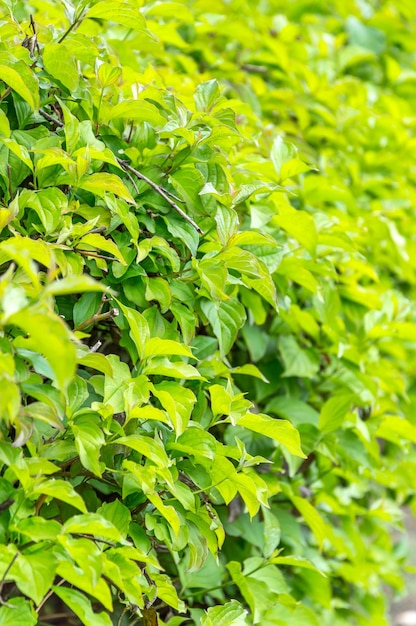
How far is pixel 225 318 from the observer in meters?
1.34

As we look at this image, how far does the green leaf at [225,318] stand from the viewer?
1.32 metres

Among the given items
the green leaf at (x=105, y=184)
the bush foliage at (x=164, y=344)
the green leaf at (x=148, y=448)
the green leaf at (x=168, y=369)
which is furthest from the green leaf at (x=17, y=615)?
the green leaf at (x=105, y=184)

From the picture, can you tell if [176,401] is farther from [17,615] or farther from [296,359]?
[296,359]

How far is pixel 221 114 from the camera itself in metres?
1.40

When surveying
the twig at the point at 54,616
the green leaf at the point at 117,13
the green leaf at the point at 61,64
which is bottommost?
the twig at the point at 54,616

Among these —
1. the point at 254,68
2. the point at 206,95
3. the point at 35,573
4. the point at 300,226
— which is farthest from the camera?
the point at 254,68

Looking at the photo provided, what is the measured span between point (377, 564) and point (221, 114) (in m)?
Result: 1.69

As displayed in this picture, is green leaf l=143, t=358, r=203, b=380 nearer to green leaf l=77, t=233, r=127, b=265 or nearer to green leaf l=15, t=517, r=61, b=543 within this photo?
green leaf l=77, t=233, r=127, b=265

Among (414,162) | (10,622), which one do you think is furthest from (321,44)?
(10,622)

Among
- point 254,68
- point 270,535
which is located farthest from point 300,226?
point 254,68

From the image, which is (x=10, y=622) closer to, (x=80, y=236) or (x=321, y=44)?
(x=80, y=236)

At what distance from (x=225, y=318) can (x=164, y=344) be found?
0.69ft

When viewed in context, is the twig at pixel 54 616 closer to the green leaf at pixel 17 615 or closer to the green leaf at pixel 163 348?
the green leaf at pixel 17 615

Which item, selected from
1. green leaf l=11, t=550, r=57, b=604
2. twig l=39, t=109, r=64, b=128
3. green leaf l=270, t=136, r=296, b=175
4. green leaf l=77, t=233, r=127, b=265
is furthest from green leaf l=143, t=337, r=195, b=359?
green leaf l=270, t=136, r=296, b=175
